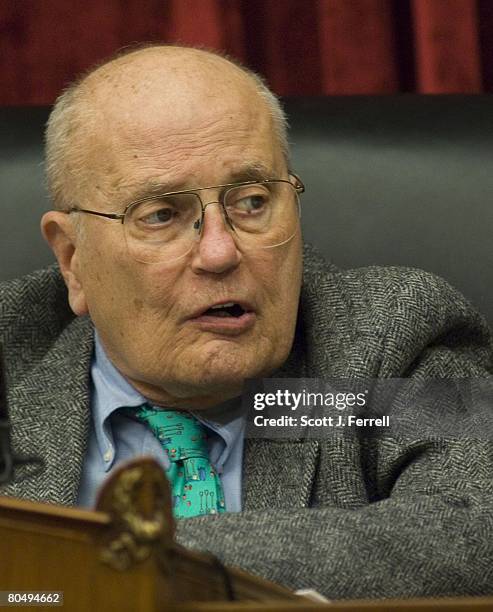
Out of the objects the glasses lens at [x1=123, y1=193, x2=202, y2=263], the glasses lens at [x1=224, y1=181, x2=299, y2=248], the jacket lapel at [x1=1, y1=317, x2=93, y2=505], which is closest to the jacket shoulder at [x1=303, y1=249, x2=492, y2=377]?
the glasses lens at [x1=224, y1=181, x2=299, y2=248]

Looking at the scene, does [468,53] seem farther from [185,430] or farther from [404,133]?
[185,430]

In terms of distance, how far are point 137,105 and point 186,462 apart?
0.46 meters

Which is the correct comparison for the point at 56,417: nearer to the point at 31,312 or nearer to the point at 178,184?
the point at 31,312

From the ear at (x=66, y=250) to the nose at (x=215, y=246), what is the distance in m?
0.23

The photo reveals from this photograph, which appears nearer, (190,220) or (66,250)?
(190,220)

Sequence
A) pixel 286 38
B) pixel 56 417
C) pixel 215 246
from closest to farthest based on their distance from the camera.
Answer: pixel 215 246 < pixel 56 417 < pixel 286 38

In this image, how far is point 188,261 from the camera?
1431 mm

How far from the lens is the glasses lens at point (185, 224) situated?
4.76ft

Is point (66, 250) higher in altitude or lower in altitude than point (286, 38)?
lower

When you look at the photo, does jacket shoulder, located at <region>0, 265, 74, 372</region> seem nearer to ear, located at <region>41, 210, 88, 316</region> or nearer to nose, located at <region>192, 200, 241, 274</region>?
ear, located at <region>41, 210, 88, 316</region>

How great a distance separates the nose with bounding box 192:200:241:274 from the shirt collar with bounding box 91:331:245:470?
219mm

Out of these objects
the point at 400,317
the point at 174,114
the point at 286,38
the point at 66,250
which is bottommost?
the point at 400,317

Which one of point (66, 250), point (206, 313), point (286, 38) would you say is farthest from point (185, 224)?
point (286, 38)

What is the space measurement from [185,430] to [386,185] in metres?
0.46
